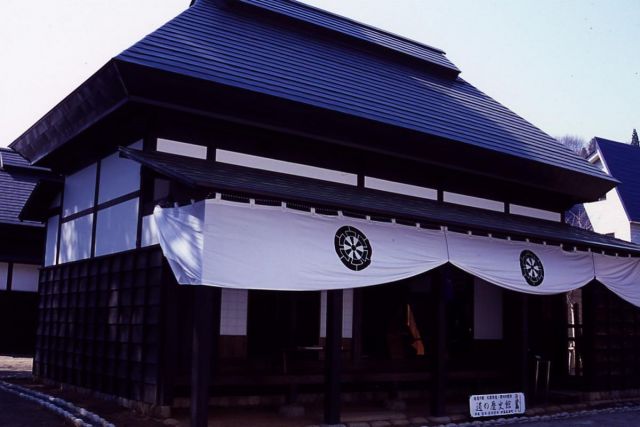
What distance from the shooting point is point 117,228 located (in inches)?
412

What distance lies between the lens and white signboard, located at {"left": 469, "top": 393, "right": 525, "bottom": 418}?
31.6 ft

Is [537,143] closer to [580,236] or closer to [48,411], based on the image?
[580,236]

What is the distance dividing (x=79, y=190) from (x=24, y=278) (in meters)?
9.11

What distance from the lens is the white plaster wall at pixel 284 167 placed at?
33.0 ft

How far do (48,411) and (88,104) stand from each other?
483 centimetres

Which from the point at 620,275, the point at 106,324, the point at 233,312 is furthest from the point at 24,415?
the point at 620,275

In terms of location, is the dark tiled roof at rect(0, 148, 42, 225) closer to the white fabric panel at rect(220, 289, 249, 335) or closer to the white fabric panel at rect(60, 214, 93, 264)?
the white fabric panel at rect(60, 214, 93, 264)

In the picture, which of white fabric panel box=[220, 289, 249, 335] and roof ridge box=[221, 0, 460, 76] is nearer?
white fabric panel box=[220, 289, 249, 335]

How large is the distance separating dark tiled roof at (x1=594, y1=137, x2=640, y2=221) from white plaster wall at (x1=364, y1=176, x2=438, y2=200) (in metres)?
14.1

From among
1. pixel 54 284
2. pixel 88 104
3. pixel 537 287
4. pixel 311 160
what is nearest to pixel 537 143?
pixel 537 287

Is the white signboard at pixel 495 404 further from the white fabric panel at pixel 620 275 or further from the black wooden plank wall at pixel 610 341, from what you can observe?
the white fabric panel at pixel 620 275

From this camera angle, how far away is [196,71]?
31.4 ft

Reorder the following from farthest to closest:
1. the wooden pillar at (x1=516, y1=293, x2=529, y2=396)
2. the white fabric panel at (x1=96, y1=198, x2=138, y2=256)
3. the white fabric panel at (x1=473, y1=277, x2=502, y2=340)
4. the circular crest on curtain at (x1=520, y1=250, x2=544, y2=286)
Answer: the white fabric panel at (x1=473, y1=277, x2=502, y2=340)
the wooden pillar at (x1=516, y1=293, x2=529, y2=396)
the circular crest on curtain at (x1=520, y1=250, x2=544, y2=286)
the white fabric panel at (x1=96, y1=198, x2=138, y2=256)

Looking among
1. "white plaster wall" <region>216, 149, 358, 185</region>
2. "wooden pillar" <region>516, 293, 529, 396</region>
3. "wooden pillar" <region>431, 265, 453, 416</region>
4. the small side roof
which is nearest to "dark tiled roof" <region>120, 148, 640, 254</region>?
"white plaster wall" <region>216, 149, 358, 185</region>
